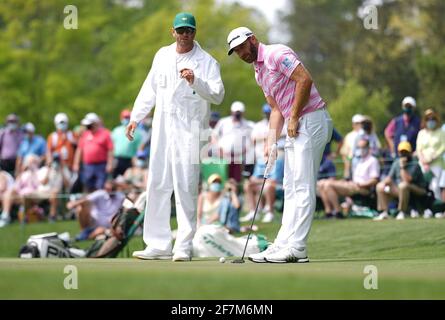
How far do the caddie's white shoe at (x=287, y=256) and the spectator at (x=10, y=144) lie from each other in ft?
46.4

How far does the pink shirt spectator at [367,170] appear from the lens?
63.4ft

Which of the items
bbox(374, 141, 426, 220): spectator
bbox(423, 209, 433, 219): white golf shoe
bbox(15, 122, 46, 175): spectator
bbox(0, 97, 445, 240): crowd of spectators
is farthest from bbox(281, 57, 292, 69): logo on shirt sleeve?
bbox(15, 122, 46, 175): spectator

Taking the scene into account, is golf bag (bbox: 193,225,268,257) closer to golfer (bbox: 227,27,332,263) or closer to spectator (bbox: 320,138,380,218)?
golfer (bbox: 227,27,332,263)

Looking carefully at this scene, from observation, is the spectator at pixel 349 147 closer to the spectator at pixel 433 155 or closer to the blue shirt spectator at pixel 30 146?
the spectator at pixel 433 155

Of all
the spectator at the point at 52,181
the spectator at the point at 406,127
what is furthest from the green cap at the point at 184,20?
the spectator at the point at 52,181

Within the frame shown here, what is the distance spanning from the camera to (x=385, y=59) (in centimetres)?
5731

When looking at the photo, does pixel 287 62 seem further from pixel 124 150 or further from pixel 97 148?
pixel 124 150

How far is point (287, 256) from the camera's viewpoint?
1155 cm

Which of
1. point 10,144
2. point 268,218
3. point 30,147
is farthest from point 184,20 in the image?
point 10,144

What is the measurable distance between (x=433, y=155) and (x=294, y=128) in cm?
734

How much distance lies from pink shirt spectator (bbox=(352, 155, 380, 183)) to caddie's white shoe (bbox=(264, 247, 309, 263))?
7.79 meters

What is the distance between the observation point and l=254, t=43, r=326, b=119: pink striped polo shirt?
1153cm

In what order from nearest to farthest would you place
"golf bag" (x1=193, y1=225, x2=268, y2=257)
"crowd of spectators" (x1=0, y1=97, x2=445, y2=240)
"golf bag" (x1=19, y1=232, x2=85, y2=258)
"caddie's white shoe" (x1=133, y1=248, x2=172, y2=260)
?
"caddie's white shoe" (x1=133, y1=248, x2=172, y2=260) → "golf bag" (x1=193, y1=225, x2=268, y2=257) → "golf bag" (x1=19, y1=232, x2=85, y2=258) → "crowd of spectators" (x1=0, y1=97, x2=445, y2=240)
